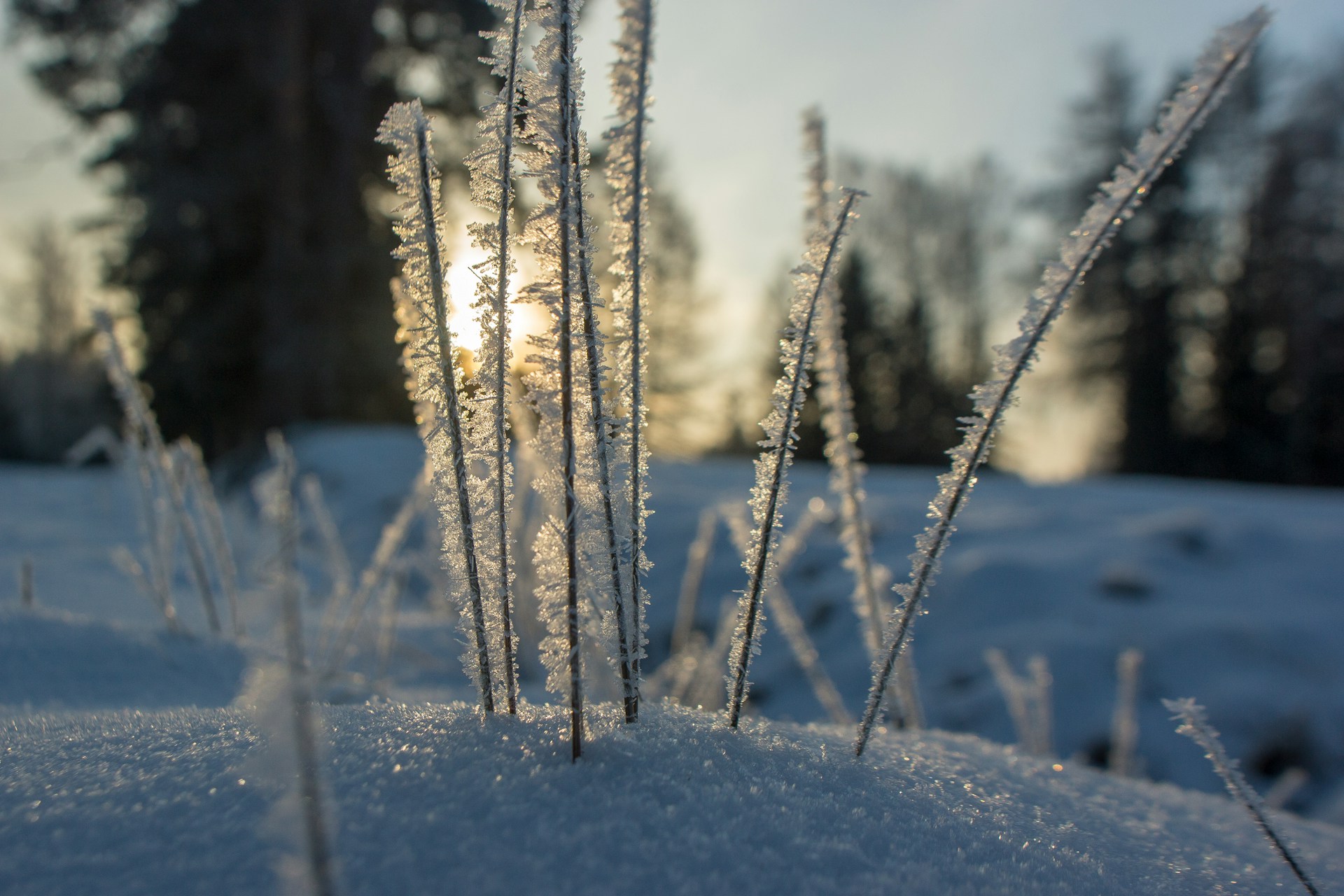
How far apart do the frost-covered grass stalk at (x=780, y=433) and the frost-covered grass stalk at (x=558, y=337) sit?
210 millimetres

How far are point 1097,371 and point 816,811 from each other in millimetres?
18506

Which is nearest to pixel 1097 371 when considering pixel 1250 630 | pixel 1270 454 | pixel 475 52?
pixel 1270 454

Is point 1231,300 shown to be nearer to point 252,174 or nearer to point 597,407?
point 252,174

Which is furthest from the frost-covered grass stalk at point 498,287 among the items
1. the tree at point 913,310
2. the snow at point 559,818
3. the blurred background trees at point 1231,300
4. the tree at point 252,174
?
the blurred background trees at point 1231,300

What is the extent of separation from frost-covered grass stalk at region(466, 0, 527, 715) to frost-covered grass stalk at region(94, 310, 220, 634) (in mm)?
1026

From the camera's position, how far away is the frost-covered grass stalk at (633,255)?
74 cm

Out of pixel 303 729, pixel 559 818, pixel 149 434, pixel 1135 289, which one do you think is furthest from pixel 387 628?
pixel 1135 289

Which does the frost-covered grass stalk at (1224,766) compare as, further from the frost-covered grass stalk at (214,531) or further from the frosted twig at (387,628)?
the frost-covered grass stalk at (214,531)

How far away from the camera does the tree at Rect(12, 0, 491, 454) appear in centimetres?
867

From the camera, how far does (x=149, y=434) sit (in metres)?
1.61

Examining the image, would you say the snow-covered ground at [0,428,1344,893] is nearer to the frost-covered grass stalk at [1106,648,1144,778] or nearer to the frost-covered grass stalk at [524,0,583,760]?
the frost-covered grass stalk at [524,0,583,760]

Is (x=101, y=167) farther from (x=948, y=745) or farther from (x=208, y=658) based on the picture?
(x=948, y=745)

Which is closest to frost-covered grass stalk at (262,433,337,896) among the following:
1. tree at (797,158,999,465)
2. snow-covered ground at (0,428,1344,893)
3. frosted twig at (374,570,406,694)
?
snow-covered ground at (0,428,1344,893)

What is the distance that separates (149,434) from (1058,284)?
170 cm
